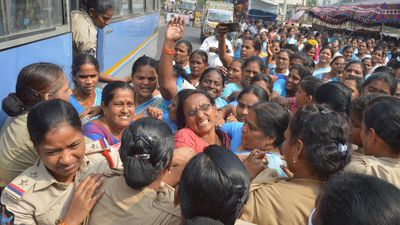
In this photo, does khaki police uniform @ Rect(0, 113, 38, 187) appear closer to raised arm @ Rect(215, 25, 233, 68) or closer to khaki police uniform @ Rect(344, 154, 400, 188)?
khaki police uniform @ Rect(344, 154, 400, 188)

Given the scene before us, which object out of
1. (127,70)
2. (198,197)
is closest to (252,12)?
(127,70)

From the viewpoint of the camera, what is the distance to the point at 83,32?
13.0 feet

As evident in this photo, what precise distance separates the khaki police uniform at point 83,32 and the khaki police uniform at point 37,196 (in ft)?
8.22

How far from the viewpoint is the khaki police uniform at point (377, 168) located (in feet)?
5.83

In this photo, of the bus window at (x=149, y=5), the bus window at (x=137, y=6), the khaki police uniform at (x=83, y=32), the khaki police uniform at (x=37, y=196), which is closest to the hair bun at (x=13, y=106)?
the khaki police uniform at (x=37, y=196)

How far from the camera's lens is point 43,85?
2.13m

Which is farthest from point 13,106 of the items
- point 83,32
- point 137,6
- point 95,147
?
point 137,6

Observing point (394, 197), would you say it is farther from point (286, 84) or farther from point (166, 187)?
point (286, 84)

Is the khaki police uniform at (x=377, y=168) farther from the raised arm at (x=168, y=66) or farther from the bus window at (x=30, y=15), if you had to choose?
the bus window at (x=30, y=15)

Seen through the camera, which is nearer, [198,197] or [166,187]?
[198,197]

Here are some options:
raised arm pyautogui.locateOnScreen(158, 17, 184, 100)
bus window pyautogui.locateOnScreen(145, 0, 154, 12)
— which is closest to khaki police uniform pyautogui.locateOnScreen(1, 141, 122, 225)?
raised arm pyautogui.locateOnScreen(158, 17, 184, 100)

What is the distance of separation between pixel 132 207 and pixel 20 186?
0.61m

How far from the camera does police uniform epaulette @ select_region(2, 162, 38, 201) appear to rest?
1.56m

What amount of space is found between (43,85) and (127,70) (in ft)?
14.8
